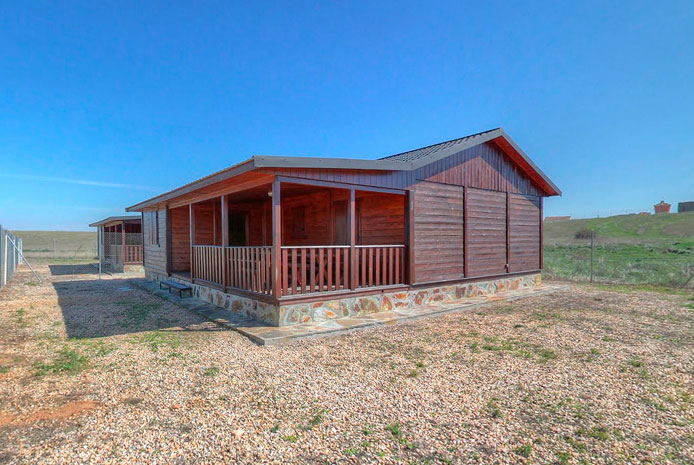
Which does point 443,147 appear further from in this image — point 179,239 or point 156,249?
point 156,249

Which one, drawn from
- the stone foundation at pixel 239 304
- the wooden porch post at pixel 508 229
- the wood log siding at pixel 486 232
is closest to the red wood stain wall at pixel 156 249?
the stone foundation at pixel 239 304

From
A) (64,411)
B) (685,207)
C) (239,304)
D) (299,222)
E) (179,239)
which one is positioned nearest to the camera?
(64,411)

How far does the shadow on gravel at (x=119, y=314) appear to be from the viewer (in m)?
5.80

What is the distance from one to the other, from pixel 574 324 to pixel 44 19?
13.6m

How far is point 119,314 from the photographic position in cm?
701

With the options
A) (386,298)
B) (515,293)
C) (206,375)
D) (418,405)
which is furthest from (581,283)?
(206,375)

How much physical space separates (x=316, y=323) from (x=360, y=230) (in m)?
3.34

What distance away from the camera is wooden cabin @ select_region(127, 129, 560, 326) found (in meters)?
5.88

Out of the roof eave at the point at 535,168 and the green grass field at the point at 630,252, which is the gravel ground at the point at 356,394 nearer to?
the roof eave at the point at 535,168

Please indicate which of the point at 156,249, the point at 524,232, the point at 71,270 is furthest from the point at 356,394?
the point at 71,270

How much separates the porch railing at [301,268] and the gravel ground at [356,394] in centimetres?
101

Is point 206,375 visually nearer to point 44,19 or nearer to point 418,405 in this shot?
point 418,405

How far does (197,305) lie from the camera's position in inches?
303

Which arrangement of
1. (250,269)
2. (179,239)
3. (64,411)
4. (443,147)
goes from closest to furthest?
(64,411) < (250,269) < (443,147) < (179,239)
